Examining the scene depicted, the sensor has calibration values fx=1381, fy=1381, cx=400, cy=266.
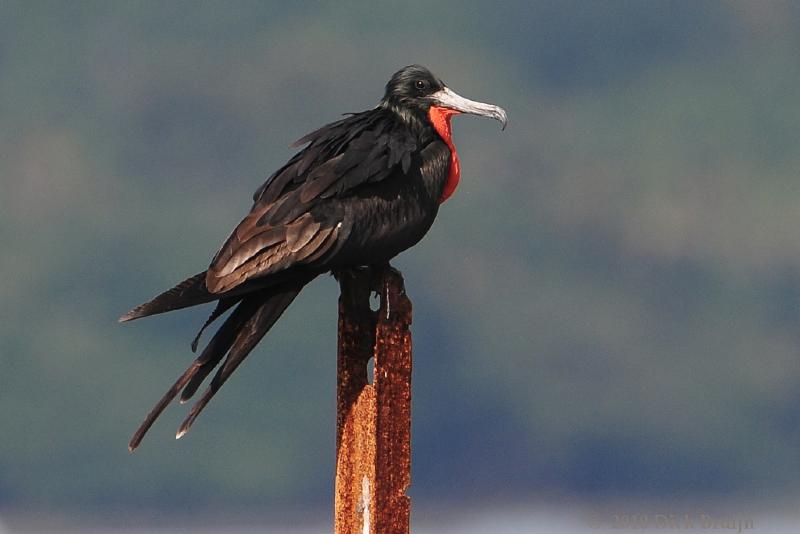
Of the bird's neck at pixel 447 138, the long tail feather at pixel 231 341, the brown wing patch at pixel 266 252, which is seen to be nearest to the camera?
the brown wing patch at pixel 266 252

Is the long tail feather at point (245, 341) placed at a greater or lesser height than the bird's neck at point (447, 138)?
lesser

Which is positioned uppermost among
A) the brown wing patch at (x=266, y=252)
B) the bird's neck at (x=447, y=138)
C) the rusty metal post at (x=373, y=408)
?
the bird's neck at (x=447, y=138)

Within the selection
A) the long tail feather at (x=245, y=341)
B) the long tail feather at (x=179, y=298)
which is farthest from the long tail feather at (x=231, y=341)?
the long tail feather at (x=179, y=298)

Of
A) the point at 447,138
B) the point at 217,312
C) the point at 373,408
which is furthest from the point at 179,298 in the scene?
the point at 447,138

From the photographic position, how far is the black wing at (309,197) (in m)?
6.37

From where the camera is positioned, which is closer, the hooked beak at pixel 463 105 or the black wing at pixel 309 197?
the black wing at pixel 309 197

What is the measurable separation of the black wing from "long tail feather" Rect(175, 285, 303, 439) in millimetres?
236

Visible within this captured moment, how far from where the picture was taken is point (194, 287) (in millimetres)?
6438

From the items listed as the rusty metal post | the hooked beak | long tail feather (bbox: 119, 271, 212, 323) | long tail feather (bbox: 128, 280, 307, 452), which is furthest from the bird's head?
long tail feather (bbox: 119, 271, 212, 323)

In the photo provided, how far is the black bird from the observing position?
21.0ft

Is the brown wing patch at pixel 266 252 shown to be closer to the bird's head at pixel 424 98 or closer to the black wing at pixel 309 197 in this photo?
the black wing at pixel 309 197

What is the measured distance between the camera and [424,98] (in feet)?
22.9

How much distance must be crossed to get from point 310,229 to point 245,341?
2.03 ft

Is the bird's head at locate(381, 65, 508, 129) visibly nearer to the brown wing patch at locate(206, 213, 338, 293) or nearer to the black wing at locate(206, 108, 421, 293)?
the black wing at locate(206, 108, 421, 293)
